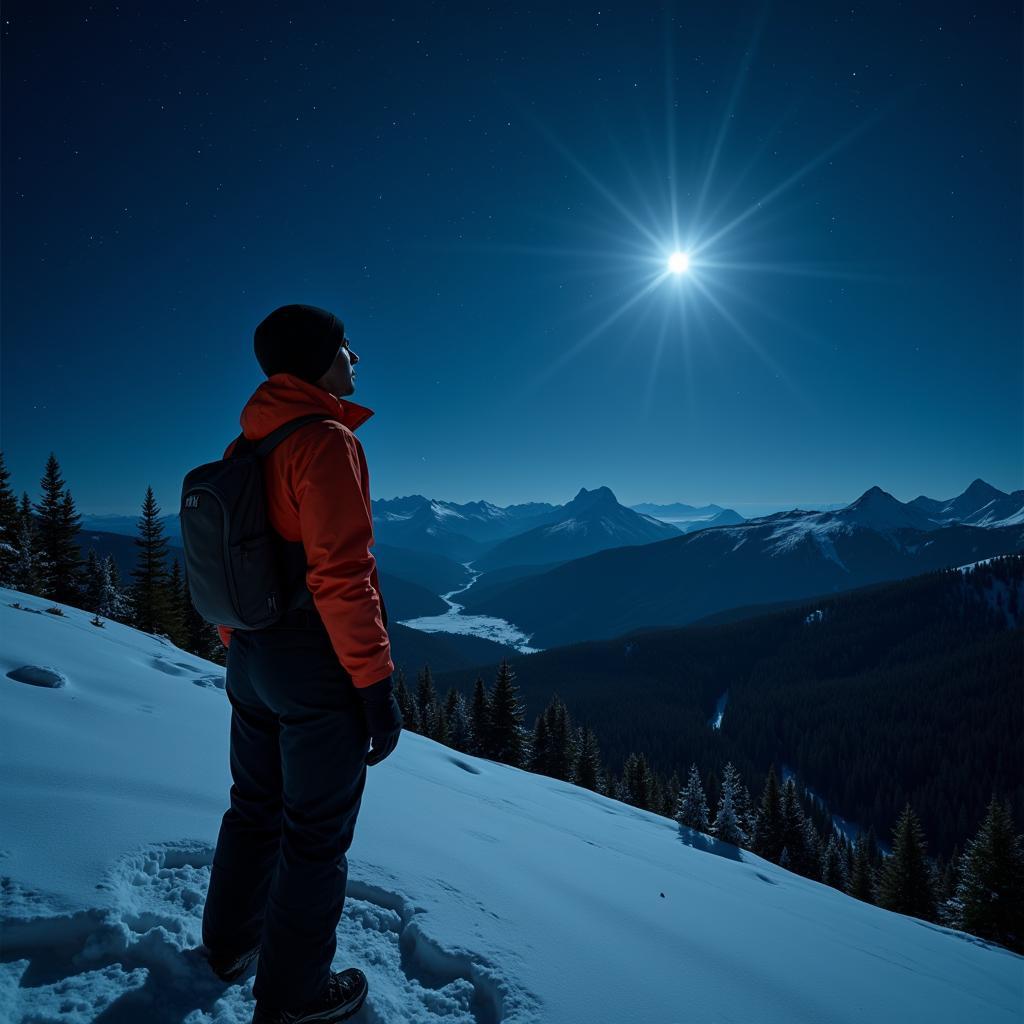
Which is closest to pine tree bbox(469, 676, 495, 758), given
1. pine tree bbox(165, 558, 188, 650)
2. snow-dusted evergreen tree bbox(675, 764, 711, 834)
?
snow-dusted evergreen tree bbox(675, 764, 711, 834)

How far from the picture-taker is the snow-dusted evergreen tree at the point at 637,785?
113ft

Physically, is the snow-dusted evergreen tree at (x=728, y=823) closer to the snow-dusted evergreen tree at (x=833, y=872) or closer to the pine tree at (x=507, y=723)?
the snow-dusted evergreen tree at (x=833, y=872)

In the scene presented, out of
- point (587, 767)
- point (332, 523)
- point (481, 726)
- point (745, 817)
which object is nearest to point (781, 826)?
point (745, 817)

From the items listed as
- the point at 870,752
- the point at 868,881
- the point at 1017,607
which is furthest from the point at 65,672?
the point at 1017,607

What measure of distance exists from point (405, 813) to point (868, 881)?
41920 millimetres

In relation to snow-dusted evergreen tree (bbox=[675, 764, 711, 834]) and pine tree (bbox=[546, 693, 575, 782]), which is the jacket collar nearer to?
pine tree (bbox=[546, 693, 575, 782])

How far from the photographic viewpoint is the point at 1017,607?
161 m

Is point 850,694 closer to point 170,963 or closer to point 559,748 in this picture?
point 559,748

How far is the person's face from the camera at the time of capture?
2.45 m

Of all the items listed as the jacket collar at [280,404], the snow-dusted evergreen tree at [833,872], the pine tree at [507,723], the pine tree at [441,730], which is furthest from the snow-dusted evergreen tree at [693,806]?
the jacket collar at [280,404]

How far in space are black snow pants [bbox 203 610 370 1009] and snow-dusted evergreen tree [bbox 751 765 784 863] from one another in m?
35.4

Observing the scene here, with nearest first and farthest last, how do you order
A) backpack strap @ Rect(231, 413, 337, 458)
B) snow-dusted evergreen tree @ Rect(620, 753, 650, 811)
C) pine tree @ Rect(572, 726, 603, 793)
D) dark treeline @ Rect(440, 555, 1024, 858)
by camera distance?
1. backpack strap @ Rect(231, 413, 337, 458)
2. pine tree @ Rect(572, 726, 603, 793)
3. snow-dusted evergreen tree @ Rect(620, 753, 650, 811)
4. dark treeline @ Rect(440, 555, 1024, 858)

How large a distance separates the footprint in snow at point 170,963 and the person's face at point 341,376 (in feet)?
8.90

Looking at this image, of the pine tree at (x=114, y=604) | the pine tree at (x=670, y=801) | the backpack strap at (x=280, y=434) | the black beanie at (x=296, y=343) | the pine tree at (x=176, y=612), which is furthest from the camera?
the pine tree at (x=670, y=801)
